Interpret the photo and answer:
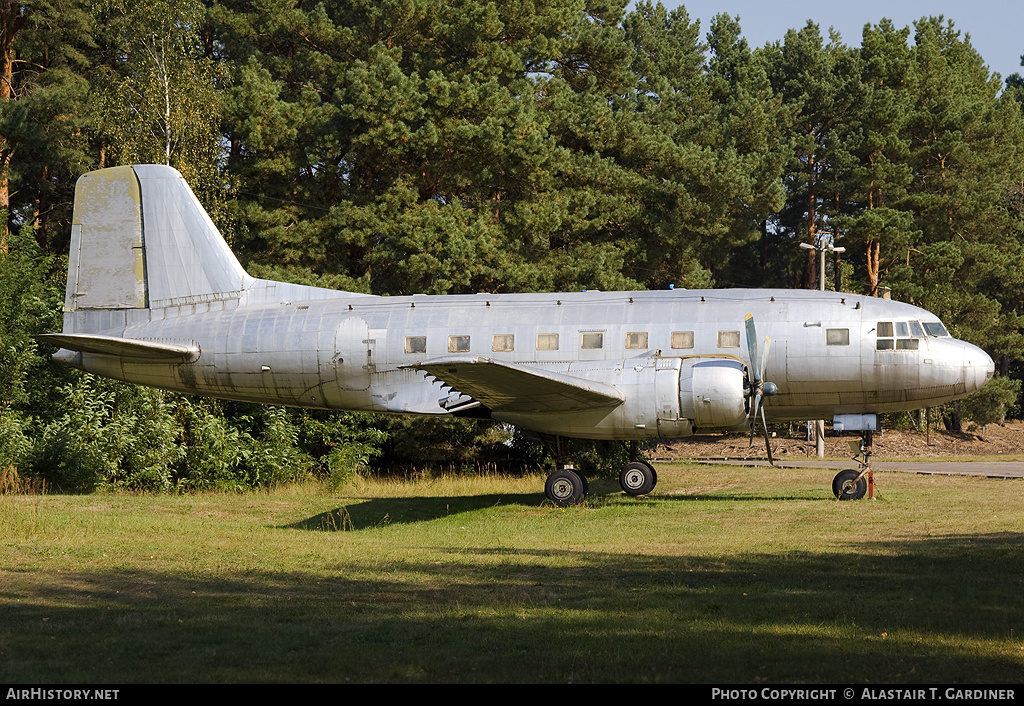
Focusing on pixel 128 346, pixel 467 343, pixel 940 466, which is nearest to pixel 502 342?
pixel 467 343

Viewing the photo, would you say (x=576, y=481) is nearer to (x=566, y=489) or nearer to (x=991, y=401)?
(x=566, y=489)

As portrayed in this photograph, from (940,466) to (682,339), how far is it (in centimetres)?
1453

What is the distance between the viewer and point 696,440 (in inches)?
1932

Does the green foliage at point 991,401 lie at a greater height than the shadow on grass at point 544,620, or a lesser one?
greater

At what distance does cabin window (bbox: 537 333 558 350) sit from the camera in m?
20.0

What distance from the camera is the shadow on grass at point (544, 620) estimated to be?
7.65 m

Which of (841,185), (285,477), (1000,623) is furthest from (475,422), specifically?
(841,185)

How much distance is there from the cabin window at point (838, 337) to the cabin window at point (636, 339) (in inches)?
139

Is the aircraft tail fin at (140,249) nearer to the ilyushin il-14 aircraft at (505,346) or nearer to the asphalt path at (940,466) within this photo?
the ilyushin il-14 aircraft at (505,346)

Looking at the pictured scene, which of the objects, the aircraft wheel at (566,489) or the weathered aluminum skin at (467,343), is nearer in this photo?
the weathered aluminum skin at (467,343)

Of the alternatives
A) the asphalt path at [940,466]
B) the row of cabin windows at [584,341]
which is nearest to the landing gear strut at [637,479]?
the row of cabin windows at [584,341]

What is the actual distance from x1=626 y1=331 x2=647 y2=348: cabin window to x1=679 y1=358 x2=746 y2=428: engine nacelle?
5.65 ft

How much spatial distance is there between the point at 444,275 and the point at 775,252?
34174 mm

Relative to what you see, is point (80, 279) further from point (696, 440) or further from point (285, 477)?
point (696, 440)
